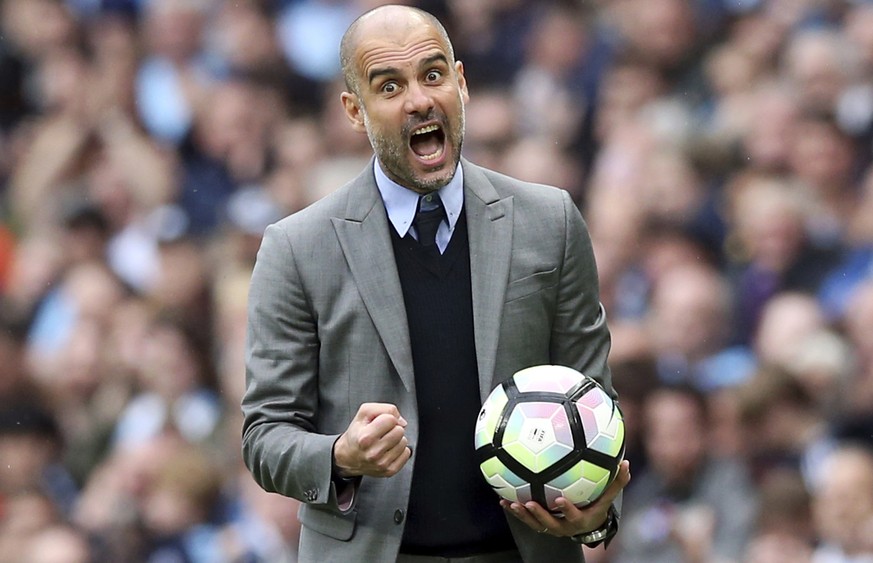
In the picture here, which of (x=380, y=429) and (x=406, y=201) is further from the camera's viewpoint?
(x=406, y=201)

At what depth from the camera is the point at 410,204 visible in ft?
9.71

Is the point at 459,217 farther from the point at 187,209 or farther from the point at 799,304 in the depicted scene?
the point at 187,209

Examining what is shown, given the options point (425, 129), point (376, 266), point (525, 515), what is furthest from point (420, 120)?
point (525, 515)

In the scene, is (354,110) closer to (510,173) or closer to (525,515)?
(525,515)

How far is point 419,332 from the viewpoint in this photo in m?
2.87

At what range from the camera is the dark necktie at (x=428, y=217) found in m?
2.95

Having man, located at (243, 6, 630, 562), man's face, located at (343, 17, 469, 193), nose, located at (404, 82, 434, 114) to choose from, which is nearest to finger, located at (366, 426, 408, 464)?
man, located at (243, 6, 630, 562)

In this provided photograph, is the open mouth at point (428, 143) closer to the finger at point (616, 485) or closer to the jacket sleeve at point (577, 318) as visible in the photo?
the jacket sleeve at point (577, 318)

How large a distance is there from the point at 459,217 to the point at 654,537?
2.82 meters

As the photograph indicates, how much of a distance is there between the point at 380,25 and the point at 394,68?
107 millimetres

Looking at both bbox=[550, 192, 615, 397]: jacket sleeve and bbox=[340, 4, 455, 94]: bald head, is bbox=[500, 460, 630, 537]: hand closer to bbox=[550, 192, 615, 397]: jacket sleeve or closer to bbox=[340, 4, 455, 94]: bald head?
bbox=[550, 192, 615, 397]: jacket sleeve

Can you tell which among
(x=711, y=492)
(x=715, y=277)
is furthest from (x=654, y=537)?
(x=715, y=277)

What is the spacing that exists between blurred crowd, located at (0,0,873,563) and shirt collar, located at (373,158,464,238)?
266 centimetres

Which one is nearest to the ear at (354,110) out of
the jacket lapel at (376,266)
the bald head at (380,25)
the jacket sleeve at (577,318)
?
the bald head at (380,25)
